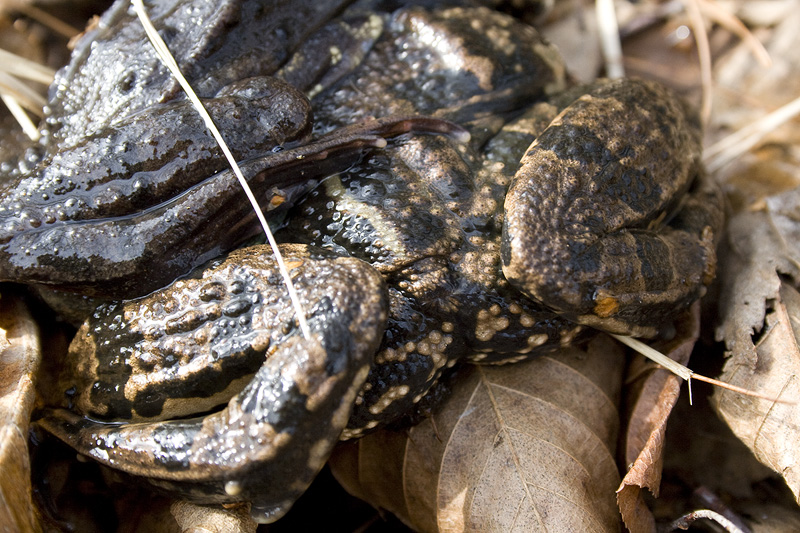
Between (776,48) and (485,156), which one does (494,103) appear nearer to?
(485,156)

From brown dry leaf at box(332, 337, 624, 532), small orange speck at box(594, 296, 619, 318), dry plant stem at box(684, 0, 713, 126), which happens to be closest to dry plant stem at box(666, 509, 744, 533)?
brown dry leaf at box(332, 337, 624, 532)

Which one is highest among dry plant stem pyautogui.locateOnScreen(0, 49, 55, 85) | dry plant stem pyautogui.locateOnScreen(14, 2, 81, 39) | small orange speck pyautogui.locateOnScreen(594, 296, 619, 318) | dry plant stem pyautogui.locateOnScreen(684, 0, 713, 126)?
dry plant stem pyautogui.locateOnScreen(14, 2, 81, 39)

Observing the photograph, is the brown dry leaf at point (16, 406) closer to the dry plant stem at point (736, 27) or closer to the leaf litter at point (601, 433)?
the leaf litter at point (601, 433)

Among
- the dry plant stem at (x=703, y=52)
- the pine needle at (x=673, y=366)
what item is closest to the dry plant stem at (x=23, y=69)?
the pine needle at (x=673, y=366)

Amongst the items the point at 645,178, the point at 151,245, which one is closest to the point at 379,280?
the point at 151,245

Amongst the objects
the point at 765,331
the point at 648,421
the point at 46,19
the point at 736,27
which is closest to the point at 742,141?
the point at 736,27

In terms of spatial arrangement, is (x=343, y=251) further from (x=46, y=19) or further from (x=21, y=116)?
(x=46, y=19)

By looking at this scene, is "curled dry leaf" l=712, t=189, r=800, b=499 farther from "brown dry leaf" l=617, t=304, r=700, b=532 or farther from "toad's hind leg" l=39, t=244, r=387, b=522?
"toad's hind leg" l=39, t=244, r=387, b=522
